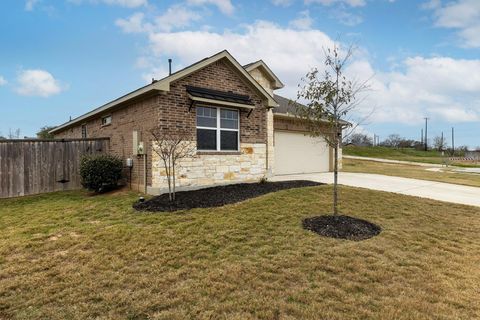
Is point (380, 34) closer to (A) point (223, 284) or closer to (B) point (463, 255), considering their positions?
(B) point (463, 255)

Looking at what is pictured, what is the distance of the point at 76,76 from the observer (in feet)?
57.0

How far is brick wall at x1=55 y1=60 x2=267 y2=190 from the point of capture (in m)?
9.22

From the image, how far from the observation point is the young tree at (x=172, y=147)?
8664 mm

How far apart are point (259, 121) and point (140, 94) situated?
4576mm

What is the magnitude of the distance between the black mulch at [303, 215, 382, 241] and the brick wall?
5.07m

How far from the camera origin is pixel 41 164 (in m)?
10.4

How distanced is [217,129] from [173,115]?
1.77m

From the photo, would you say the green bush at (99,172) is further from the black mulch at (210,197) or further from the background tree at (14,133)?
the background tree at (14,133)

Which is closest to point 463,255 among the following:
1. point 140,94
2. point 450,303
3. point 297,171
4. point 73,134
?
point 450,303

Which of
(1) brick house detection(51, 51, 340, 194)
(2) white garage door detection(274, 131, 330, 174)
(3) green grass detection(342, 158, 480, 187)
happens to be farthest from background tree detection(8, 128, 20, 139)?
(3) green grass detection(342, 158, 480, 187)

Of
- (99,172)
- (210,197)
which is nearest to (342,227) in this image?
(210,197)

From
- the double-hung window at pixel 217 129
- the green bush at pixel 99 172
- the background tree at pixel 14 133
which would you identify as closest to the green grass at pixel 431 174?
the double-hung window at pixel 217 129

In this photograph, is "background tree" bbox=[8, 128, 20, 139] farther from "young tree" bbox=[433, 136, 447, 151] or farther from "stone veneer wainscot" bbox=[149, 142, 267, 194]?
"young tree" bbox=[433, 136, 447, 151]

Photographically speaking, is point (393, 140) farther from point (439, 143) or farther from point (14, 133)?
point (14, 133)
